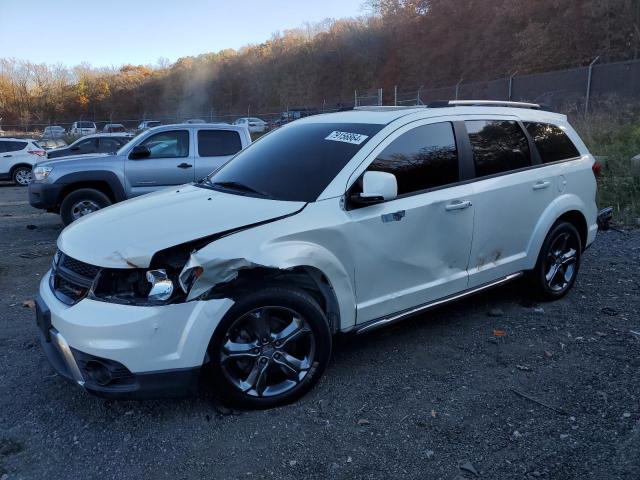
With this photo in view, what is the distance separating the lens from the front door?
361cm

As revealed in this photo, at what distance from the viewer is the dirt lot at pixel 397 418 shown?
9.18 ft

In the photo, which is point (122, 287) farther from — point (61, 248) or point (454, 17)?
point (454, 17)

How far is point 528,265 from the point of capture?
4.70 m

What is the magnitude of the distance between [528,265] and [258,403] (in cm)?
273

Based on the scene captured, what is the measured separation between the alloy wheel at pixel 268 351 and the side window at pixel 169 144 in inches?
251

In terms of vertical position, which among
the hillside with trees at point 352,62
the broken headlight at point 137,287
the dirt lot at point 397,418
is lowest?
the dirt lot at point 397,418

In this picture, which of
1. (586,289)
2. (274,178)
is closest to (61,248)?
(274,178)

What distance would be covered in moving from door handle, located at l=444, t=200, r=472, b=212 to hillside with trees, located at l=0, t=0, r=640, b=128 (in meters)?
26.9

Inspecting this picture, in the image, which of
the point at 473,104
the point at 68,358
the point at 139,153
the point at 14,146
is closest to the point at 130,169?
the point at 139,153

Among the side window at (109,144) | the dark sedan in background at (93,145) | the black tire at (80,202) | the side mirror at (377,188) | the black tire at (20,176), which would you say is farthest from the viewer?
the black tire at (20,176)

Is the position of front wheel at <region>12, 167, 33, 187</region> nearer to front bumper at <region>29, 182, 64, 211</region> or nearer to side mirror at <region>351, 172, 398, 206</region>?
front bumper at <region>29, 182, 64, 211</region>

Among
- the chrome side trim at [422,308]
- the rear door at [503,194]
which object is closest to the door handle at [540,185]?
the rear door at [503,194]

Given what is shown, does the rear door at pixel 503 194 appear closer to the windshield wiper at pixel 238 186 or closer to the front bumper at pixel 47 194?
the windshield wiper at pixel 238 186

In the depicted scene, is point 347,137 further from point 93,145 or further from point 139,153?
point 93,145
